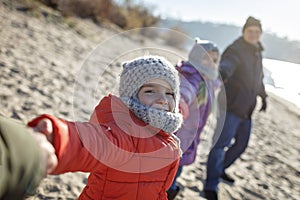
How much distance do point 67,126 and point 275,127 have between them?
8985 millimetres

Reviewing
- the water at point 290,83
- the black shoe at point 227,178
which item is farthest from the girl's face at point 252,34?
the black shoe at point 227,178

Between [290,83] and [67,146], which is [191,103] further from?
[67,146]

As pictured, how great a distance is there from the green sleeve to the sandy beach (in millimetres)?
1127

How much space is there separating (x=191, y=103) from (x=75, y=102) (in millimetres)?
980

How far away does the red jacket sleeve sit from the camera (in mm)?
837

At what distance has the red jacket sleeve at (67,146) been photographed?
0.84 meters

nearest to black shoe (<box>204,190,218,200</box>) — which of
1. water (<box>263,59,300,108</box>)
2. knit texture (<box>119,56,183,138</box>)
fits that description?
water (<box>263,59,300,108</box>)

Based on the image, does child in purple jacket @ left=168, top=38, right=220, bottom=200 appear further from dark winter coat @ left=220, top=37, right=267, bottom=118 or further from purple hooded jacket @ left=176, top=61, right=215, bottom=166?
dark winter coat @ left=220, top=37, right=267, bottom=118

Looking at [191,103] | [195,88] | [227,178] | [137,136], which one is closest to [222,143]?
[227,178]

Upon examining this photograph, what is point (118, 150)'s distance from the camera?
1188mm

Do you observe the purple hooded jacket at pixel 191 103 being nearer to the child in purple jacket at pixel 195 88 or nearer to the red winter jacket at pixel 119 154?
the child in purple jacket at pixel 195 88

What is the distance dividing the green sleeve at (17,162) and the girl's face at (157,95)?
86 cm

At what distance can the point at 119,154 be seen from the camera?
3.95ft

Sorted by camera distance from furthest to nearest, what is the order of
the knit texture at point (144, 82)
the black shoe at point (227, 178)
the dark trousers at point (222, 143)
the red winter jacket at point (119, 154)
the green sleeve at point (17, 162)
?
the black shoe at point (227, 178)
the dark trousers at point (222, 143)
the knit texture at point (144, 82)
the red winter jacket at point (119, 154)
the green sleeve at point (17, 162)
